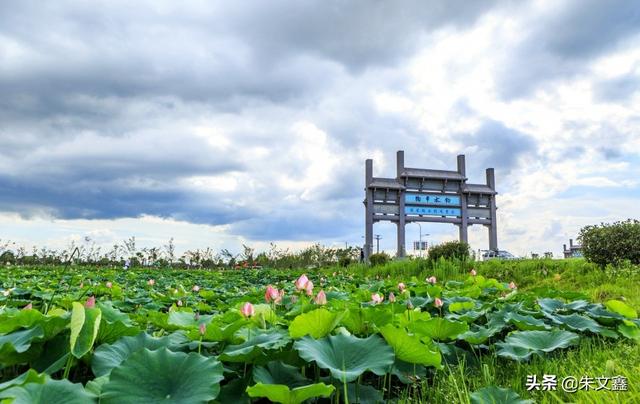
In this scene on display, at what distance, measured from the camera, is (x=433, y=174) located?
2441cm

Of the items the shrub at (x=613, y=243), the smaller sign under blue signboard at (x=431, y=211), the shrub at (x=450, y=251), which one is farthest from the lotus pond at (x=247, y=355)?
the smaller sign under blue signboard at (x=431, y=211)

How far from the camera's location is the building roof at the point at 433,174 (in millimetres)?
24047

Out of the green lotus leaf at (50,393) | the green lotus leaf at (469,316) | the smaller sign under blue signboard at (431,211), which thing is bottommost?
the green lotus leaf at (50,393)

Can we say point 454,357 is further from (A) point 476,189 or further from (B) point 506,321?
(A) point 476,189

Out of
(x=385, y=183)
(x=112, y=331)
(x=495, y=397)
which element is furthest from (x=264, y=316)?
(x=385, y=183)

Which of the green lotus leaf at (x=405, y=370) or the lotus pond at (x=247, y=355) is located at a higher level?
the lotus pond at (x=247, y=355)

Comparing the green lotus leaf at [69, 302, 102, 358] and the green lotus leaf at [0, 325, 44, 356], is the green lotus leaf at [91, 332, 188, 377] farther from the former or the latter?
the green lotus leaf at [0, 325, 44, 356]

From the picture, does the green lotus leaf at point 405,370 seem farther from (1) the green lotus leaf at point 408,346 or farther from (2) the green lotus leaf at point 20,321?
(2) the green lotus leaf at point 20,321

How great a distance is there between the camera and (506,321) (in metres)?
2.55

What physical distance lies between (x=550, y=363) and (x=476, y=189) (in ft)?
78.5

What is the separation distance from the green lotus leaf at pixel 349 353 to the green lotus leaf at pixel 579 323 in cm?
176

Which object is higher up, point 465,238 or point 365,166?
point 365,166

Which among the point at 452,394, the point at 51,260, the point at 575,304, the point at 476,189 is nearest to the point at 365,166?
the point at 476,189

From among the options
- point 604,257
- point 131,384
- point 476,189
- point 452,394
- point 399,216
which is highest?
point 476,189
